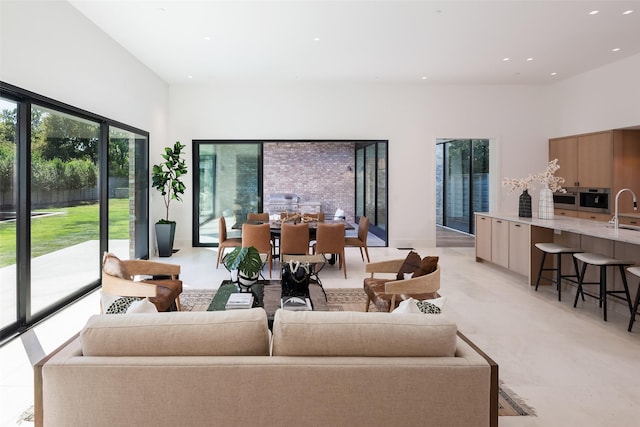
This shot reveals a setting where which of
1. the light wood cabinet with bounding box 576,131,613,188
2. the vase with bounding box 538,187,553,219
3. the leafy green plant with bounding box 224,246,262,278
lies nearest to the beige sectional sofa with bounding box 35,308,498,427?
the leafy green plant with bounding box 224,246,262,278

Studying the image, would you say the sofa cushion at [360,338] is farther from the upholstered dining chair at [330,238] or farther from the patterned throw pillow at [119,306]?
the upholstered dining chair at [330,238]

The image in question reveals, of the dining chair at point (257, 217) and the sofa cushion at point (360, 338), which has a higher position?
the dining chair at point (257, 217)

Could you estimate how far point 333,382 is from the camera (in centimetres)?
159

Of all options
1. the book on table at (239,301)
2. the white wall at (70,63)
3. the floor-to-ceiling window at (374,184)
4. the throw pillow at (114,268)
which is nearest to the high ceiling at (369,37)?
the white wall at (70,63)

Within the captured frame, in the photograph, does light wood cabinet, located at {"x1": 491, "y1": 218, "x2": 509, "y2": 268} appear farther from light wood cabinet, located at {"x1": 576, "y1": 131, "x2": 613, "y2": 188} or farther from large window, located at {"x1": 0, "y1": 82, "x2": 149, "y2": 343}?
large window, located at {"x1": 0, "y1": 82, "x2": 149, "y2": 343}

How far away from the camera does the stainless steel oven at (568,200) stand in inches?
309

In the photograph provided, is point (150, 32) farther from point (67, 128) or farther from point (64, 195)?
point (64, 195)

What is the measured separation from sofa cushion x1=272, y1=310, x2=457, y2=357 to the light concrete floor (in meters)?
1.05

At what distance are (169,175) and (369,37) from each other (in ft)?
15.4

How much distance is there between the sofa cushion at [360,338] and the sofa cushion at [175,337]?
0.10 m

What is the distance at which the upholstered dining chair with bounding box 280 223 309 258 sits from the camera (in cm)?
576

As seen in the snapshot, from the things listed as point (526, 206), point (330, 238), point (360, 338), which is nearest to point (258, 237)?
point (330, 238)

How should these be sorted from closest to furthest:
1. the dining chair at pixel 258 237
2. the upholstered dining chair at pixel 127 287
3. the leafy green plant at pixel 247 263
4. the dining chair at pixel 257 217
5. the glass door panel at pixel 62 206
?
the upholstered dining chair at pixel 127 287, the leafy green plant at pixel 247 263, the glass door panel at pixel 62 206, the dining chair at pixel 258 237, the dining chair at pixel 257 217

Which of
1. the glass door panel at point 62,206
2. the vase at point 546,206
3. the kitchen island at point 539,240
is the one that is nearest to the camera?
the glass door panel at point 62,206
